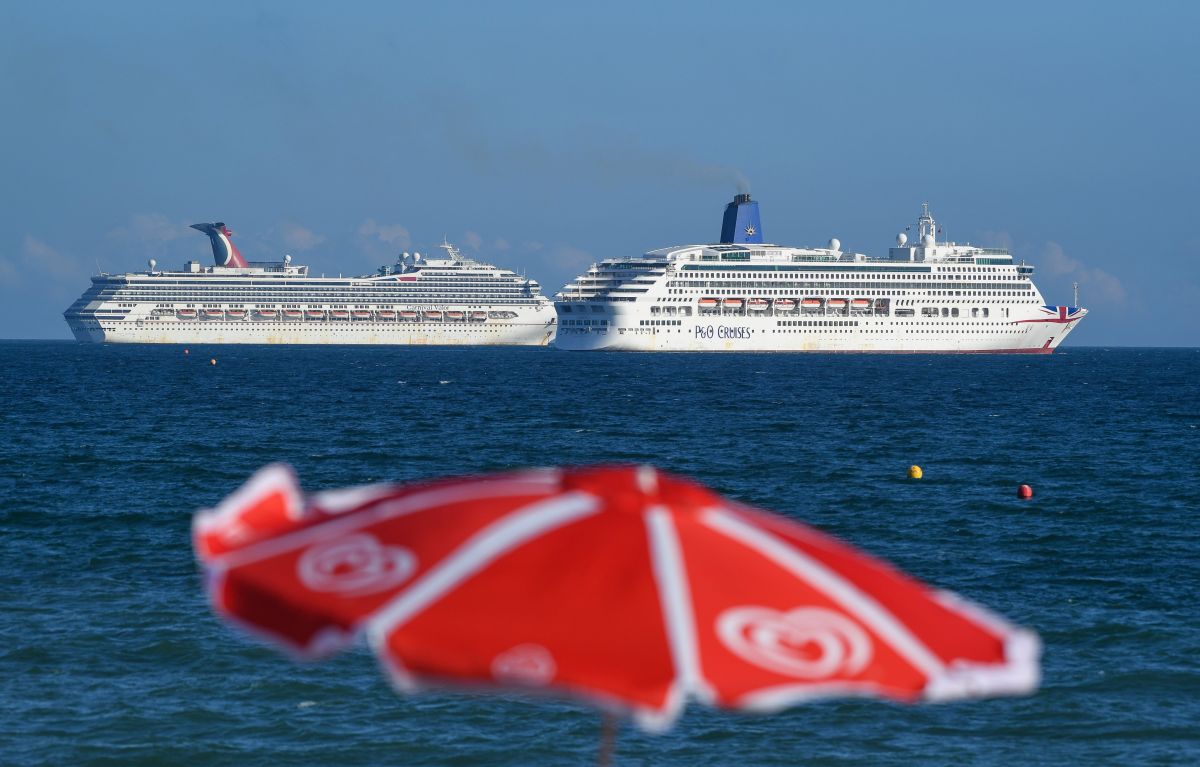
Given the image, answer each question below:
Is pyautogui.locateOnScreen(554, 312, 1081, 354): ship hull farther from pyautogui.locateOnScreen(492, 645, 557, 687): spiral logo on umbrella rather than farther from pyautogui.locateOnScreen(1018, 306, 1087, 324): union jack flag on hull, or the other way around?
pyautogui.locateOnScreen(492, 645, 557, 687): spiral logo on umbrella

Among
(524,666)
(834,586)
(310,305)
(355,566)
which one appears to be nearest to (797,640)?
(834,586)

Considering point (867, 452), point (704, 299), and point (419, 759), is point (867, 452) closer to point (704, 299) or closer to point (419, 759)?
point (419, 759)

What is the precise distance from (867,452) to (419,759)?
2640 centimetres

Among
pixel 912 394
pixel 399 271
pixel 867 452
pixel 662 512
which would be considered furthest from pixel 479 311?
pixel 662 512

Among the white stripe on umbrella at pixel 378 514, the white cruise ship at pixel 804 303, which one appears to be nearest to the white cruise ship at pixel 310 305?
the white cruise ship at pixel 804 303

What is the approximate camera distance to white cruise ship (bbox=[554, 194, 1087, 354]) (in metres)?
121

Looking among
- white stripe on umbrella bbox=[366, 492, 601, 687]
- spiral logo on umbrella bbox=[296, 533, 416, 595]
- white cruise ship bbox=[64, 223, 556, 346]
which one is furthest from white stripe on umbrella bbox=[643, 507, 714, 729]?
white cruise ship bbox=[64, 223, 556, 346]

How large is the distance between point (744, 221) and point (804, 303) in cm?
2346

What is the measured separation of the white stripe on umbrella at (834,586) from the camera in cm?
449

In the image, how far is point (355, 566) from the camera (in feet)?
15.2

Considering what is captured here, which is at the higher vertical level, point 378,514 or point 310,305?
point 310,305

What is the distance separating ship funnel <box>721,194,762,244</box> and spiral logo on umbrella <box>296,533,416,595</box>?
13978 centimetres

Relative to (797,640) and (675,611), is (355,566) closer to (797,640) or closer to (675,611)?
(675,611)

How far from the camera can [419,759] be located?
12.3 m
